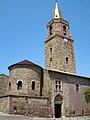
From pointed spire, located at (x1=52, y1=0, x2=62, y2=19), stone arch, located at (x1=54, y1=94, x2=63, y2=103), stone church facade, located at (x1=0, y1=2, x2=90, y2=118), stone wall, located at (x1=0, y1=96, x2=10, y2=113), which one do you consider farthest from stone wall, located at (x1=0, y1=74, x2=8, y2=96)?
pointed spire, located at (x1=52, y1=0, x2=62, y2=19)

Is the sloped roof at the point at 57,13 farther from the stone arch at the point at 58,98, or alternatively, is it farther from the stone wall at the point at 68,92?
the stone arch at the point at 58,98

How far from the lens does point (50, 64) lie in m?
40.6

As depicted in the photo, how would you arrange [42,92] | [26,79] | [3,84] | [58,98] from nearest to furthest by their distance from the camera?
1. [26,79]
2. [58,98]
3. [42,92]
4. [3,84]

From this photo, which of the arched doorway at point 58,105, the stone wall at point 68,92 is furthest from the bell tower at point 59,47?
the arched doorway at point 58,105

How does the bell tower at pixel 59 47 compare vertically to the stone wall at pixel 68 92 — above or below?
above

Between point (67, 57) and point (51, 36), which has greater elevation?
A: point (51, 36)

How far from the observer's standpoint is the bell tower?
39.6m

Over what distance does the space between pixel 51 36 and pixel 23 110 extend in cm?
2032

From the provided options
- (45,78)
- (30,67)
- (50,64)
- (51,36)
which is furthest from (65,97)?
(51,36)

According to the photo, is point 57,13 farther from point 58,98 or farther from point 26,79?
point 58,98

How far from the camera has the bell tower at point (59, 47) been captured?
130ft

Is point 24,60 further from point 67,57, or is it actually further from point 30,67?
point 67,57

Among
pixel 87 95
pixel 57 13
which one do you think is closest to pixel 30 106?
pixel 87 95

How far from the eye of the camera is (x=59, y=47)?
40.2 m
